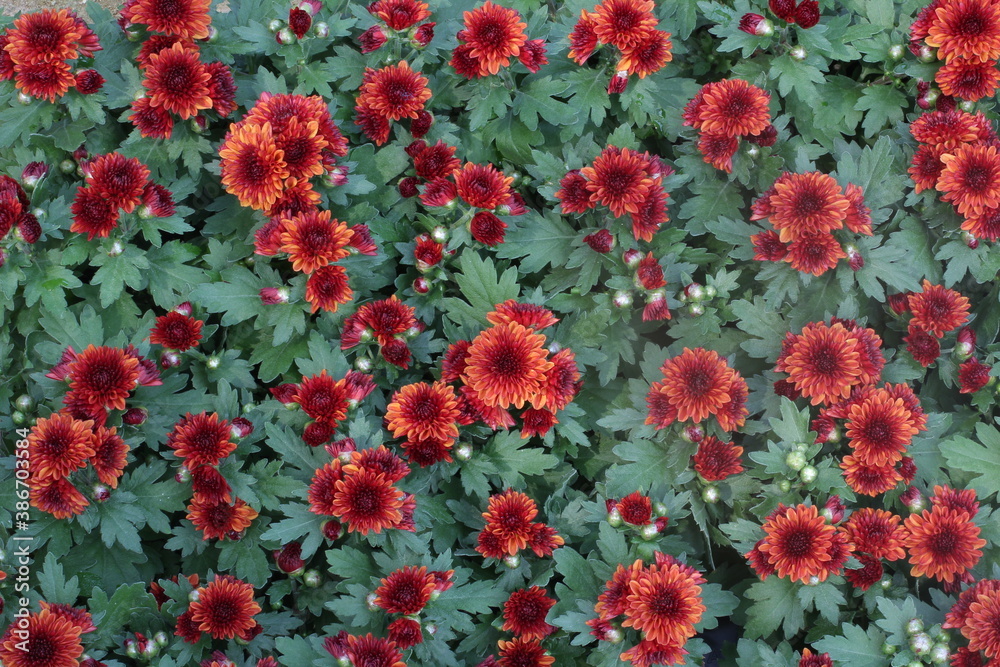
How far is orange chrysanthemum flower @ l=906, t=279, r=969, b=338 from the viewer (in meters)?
2.47

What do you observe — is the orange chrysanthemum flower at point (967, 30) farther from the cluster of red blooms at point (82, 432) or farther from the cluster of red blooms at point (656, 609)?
the cluster of red blooms at point (82, 432)

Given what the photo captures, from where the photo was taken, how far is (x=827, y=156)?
2918mm

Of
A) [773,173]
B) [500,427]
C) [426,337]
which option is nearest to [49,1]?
[426,337]

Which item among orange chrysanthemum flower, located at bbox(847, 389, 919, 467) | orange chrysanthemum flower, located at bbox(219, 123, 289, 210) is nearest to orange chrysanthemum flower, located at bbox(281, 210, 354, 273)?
orange chrysanthemum flower, located at bbox(219, 123, 289, 210)

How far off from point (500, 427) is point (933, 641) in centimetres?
135

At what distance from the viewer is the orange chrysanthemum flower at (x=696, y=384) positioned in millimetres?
2305

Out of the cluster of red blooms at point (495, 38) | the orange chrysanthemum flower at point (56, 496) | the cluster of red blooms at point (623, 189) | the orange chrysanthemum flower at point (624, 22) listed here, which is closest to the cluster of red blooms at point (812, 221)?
the cluster of red blooms at point (623, 189)

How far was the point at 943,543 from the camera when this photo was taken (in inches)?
90.9

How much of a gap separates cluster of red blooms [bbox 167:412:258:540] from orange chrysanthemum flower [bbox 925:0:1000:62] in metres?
2.42

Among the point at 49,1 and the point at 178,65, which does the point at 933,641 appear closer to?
the point at 178,65

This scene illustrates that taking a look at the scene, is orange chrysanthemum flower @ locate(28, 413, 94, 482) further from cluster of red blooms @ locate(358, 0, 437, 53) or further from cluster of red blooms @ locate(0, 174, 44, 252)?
cluster of red blooms @ locate(358, 0, 437, 53)

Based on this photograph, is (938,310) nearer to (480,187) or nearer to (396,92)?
(480,187)

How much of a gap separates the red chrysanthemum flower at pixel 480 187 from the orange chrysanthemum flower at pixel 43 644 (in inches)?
62.2

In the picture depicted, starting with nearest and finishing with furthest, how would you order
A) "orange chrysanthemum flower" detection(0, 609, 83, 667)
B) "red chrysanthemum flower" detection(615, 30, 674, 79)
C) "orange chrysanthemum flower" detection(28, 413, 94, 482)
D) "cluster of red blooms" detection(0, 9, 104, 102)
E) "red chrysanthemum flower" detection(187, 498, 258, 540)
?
"orange chrysanthemum flower" detection(0, 609, 83, 667), "orange chrysanthemum flower" detection(28, 413, 94, 482), "red chrysanthemum flower" detection(187, 498, 258, 540), "cluster of red blooms" detection(0, 9, 104, 102), "red chrysanthemum flower" detection(615, 30, 674, 79)
